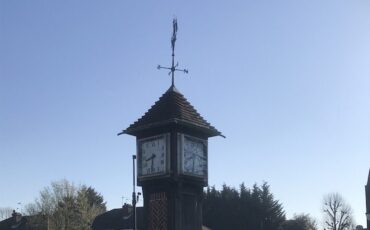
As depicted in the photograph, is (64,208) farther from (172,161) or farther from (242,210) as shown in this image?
(172,161)

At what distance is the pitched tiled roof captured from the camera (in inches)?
566

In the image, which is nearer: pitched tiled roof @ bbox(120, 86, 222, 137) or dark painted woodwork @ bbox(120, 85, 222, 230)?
dark painted woodwork @ bbox(120, 85, 222, 230)

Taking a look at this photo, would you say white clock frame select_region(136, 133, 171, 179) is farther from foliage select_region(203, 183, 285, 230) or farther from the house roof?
foliage select_region(203, 183, 285, 230)

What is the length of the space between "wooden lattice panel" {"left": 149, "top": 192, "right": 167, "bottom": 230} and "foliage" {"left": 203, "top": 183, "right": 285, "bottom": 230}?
52457mm

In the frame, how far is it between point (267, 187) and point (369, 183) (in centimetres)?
1915

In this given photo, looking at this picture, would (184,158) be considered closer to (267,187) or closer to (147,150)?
(147,150)

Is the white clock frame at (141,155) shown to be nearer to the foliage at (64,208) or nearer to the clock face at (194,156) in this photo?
the clock face at (194,156)

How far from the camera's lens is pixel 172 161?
46.2ft

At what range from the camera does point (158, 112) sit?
1486 centimetres

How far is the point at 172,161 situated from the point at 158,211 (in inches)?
51.2

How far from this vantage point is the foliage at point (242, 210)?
66.6 metres

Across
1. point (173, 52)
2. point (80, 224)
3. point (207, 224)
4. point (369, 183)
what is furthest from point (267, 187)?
point (173, 52)

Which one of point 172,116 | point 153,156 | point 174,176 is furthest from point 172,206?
point 172,116

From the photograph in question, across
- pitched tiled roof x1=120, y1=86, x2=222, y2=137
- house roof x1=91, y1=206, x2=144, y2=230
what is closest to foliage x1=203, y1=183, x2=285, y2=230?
house roof x1=91, y1=206, x2=144, y2=230
